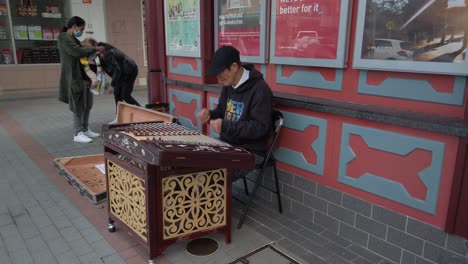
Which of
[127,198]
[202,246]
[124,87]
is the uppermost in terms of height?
[124,87]

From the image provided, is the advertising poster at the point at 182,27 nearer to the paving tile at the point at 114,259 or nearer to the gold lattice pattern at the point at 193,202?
the gold lattice pattern at the point at 193,202

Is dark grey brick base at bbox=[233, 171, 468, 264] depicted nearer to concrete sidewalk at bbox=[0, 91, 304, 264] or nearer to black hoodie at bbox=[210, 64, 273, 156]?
concrete sidewalk at bbox=[0, 91, 304, 264]

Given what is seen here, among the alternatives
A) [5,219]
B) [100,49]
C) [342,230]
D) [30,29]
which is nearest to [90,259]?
[5,219]

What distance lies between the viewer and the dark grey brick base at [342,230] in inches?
93.0

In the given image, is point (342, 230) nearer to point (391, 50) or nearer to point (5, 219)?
point (391, 50)

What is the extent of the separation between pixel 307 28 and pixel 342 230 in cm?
160

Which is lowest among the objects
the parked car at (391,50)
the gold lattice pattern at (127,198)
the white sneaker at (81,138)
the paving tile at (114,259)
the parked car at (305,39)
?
the paving tile at (114,259)

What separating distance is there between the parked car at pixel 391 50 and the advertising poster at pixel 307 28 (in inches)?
11.8

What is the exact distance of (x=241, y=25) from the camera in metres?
3.56

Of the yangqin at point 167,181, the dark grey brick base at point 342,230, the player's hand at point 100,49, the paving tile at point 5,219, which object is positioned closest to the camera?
the yangqin at point 167,181

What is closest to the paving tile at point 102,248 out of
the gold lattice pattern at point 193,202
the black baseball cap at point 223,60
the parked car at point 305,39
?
the gold lattice pattern at point 193,202

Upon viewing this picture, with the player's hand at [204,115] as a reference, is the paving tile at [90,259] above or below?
below

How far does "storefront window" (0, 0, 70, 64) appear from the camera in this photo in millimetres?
8992

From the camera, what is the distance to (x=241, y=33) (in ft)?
11.8
